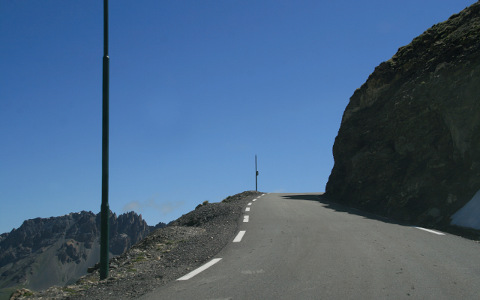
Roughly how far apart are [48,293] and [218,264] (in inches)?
114

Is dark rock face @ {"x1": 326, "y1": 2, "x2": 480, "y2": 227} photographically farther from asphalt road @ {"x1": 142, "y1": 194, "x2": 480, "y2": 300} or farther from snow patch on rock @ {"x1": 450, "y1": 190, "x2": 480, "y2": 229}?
asphalt road @ {"x1": 142, "y1": 194, "x2": 480, "y2": 300}

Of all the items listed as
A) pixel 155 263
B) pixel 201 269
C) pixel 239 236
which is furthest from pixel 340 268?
pixel 239 236

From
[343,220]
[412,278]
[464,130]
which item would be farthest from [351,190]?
[412,278]

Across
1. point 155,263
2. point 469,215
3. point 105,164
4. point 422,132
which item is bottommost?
point 155,263

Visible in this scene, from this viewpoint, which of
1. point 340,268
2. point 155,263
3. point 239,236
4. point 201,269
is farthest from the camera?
point 239,236

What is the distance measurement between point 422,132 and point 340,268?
46.5ft

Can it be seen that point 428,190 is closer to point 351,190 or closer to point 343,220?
point 343,220

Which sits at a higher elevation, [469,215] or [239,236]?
[469,215]

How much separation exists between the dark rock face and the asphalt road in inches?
212

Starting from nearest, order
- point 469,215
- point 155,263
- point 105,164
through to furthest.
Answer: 1. point 105,164
2. point 155,263
3. point 469,215

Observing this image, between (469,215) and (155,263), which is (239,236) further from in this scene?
(469,215)

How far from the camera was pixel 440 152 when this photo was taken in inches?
664

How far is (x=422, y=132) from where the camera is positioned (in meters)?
18.5

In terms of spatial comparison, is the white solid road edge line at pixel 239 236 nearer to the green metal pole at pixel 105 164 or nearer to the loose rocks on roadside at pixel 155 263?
the loose rocks on roadside at pixel 155 263
